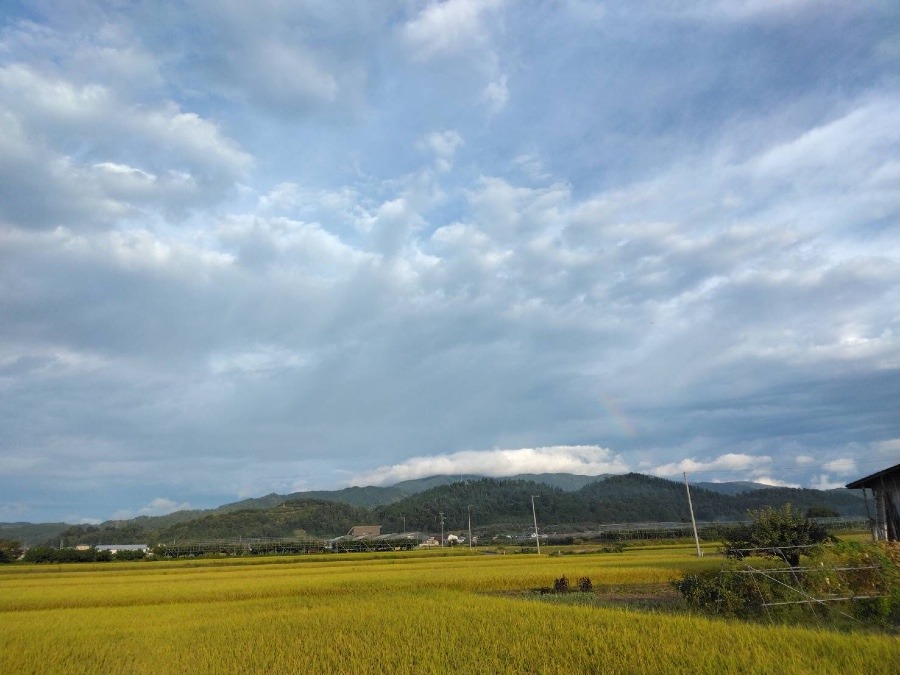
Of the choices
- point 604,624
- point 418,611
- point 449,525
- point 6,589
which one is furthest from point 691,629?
point 449,525

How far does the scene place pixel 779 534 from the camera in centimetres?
2116

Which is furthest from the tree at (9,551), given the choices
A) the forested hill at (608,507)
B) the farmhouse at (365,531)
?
the forested hill at (608,507)

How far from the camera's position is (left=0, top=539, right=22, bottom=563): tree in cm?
7462

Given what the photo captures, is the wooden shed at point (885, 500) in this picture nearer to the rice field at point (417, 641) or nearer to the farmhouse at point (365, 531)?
the rice field at point (417, 641)

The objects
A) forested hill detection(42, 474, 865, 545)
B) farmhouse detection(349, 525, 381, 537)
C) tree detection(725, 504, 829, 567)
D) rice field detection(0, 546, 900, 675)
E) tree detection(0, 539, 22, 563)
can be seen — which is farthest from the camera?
forested hill detection(42, 474, 865, 545)

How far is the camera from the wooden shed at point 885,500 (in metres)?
24.2

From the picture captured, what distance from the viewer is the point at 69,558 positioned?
243 ft

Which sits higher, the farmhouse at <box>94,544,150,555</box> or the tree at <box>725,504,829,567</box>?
the tree at <box>725,504,829,567</box>

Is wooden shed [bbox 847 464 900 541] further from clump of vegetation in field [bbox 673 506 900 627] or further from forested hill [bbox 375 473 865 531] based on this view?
forested hill [bbox 375 473 865 531]

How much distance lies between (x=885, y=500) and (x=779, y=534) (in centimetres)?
798

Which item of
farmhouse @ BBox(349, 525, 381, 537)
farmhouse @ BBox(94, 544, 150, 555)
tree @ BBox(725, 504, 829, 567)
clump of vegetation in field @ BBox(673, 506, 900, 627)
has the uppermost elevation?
tree @ BBox(725, 504, 829, 567)

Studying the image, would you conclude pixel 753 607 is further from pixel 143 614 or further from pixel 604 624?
pixel 143 614

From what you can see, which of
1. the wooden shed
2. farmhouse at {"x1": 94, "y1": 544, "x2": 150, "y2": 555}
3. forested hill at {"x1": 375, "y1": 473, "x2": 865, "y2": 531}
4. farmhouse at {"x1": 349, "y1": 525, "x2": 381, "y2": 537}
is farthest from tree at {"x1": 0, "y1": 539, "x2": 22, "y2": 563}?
forested hill at {"x1": 375, "y1": 473, "x2": 865, "y2": 531}

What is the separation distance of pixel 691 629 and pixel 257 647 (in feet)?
31.8
